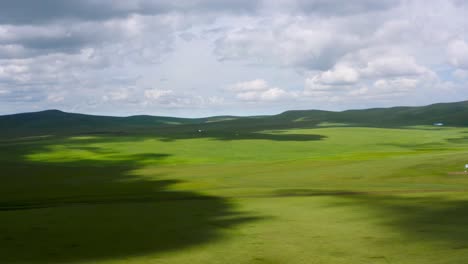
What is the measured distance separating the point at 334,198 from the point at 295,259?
52.2ft

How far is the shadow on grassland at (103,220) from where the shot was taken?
2023 cm

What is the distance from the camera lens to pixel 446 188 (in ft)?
123

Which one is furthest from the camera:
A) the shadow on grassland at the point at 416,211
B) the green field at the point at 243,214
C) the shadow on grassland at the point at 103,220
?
the shadow on grassland at the point at 416,211

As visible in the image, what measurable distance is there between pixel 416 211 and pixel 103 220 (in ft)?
53.7

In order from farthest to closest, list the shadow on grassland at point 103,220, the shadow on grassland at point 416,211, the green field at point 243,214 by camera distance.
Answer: the shadow on grassland at point 416,211, the shadow on grassland at point 103,220, the green field at point 243,214

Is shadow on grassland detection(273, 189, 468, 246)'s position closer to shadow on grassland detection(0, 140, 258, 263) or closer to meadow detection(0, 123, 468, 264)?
meadow detection(0, 123, 468, 264)

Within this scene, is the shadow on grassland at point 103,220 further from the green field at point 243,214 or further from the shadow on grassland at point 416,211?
the shadow on grassland at point 416,211

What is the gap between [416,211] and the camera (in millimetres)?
27016

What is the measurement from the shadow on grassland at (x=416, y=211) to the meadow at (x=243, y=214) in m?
0.05

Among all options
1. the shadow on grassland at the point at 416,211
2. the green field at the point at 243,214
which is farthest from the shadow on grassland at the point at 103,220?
the shadow on grassland at the point at 416,211

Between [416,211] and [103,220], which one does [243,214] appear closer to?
[103,220]

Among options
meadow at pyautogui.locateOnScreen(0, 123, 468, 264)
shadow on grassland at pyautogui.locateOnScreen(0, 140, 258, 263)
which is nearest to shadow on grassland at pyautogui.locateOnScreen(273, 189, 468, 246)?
meadow at pyautogui.locateOnScreen(0, 123, 468, 264)

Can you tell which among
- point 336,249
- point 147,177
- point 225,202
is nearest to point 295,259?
point 336,249

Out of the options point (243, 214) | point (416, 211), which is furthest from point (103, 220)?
point (416, 211)
